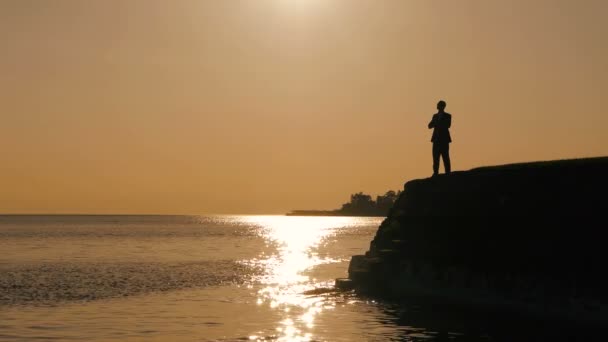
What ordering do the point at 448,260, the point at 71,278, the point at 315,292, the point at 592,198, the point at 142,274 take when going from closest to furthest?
the point at 592,198
the point at 448,260
the point at 315,292
the point at 71,278
the point at 142,274

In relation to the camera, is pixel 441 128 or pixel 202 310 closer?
pixel 202 310

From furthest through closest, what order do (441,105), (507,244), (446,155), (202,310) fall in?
(446,155) < (441,105) < (202,310) < (507,244)

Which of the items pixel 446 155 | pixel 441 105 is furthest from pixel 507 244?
pixel 441 105

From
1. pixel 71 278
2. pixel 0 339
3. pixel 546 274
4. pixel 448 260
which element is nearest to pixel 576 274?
pixel 546 274

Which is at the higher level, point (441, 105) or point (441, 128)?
point (441, 105)

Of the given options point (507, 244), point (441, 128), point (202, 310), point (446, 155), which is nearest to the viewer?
point (507, 244)

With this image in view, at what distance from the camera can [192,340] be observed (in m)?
27.4

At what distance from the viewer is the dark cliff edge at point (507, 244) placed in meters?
31.0

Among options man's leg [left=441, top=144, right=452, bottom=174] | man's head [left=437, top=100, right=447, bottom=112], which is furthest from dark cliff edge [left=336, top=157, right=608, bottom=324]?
man's head [left=437, top=100, right=447, bottom=112]

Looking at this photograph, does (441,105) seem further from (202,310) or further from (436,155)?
(202,310)

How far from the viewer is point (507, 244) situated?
35.0m

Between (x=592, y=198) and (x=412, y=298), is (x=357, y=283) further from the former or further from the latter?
(x=592, y=198)

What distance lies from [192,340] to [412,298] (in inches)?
565

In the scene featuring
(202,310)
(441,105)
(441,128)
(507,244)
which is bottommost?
(202,310)
